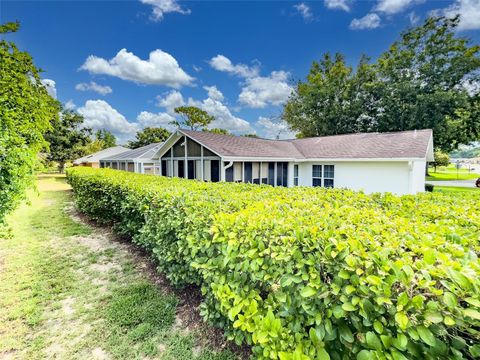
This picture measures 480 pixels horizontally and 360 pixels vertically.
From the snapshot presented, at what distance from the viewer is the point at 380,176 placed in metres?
12.3

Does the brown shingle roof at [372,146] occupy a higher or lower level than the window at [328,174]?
higher

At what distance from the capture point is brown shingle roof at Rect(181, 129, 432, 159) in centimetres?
1194

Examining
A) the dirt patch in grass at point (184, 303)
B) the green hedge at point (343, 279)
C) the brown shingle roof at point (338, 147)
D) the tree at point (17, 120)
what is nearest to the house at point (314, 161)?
the brown shingle roof at point (338, 147)

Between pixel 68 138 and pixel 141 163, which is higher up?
pixel 68 138

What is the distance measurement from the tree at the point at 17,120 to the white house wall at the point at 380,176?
11295mm

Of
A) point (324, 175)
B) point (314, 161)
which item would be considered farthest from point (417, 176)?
point (314, 161)

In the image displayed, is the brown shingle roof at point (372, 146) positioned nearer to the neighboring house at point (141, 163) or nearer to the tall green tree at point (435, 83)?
the tall green tree at point (435, 83)

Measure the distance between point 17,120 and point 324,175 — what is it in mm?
13824

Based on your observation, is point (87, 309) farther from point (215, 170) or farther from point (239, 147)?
point (239, 147)

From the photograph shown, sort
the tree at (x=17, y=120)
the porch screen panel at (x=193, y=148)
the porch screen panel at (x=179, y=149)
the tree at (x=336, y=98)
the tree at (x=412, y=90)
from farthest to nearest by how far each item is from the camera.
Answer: the tree at (x=336, y=98) < the tree at (x=412, y=90) < the porch screen panel at (x=179, y=149) < the porch screen panel at (x=193, y=148) < the tree at (x=17, y=120)

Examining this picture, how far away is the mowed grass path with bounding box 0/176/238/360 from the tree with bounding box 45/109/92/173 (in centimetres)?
3523

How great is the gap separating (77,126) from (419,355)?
45081mm

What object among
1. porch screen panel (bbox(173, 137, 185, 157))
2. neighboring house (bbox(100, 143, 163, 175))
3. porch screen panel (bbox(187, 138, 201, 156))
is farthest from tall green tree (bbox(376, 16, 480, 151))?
neighboring house (bbox(100, 143, 163, 175))

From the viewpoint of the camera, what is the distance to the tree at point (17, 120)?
10.9ft
